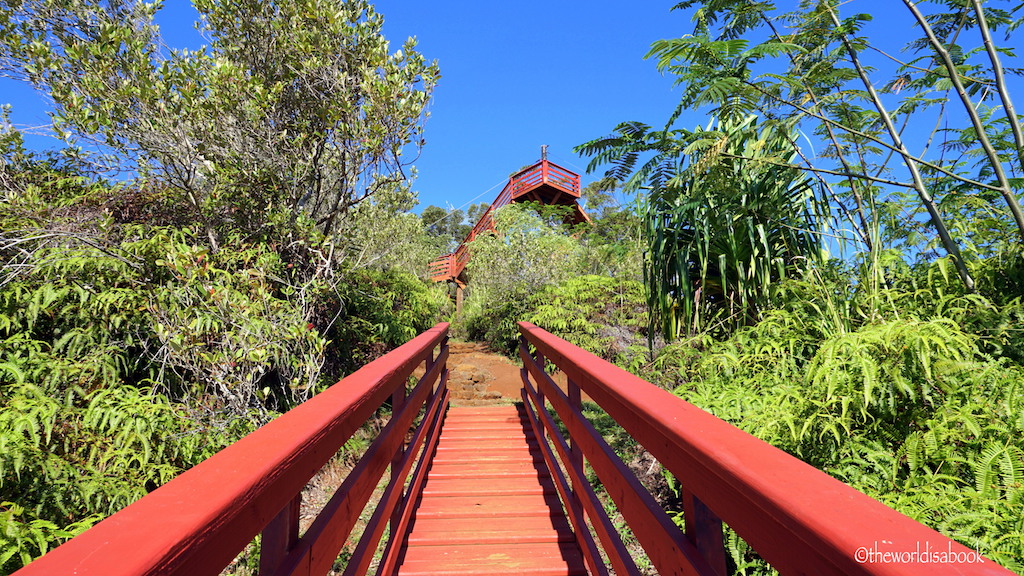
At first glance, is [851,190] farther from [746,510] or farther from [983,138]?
[746,510]

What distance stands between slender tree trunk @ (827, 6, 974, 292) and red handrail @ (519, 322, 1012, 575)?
7.62 feet

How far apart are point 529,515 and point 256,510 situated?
2188 mm

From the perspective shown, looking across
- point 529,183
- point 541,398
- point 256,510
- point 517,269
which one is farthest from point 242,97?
point 529,183

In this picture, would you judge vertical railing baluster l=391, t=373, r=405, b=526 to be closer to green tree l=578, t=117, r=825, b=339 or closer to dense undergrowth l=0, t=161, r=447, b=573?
dense undergrowth l=0, t=161, r=447, b=573

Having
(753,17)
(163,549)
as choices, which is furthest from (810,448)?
(753,17)

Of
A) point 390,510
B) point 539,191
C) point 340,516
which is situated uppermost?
point 539,191

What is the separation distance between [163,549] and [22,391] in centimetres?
287

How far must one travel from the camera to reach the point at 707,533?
103cm

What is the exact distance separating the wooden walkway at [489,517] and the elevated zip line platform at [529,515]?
0.01m

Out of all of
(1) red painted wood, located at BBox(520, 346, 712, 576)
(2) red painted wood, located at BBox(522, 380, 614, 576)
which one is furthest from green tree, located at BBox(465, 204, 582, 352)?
(1) red painted wood, located at BBox(520, 346, 712, 576)

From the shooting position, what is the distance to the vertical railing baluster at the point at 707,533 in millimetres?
1006

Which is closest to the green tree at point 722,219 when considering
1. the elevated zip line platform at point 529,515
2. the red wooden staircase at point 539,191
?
the elevated zip line platform at point 529,515

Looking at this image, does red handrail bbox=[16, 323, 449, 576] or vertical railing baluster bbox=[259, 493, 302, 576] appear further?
vertical railing baluster bbox=[259, 493, 302, 576]

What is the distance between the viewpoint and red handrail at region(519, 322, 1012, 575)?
540 mm
